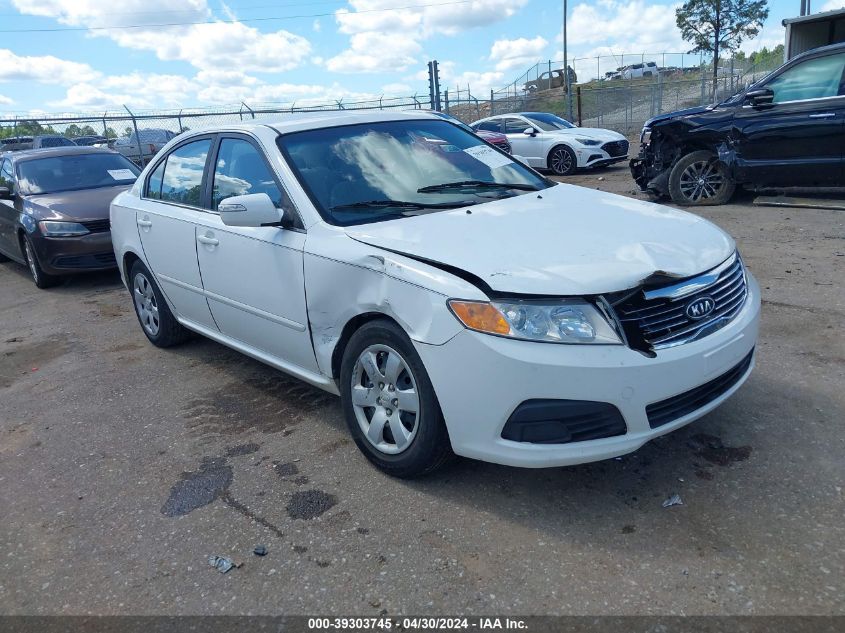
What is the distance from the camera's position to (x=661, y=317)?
2.90m

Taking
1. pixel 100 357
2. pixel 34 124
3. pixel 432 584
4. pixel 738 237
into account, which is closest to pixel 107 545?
pixel 432 584

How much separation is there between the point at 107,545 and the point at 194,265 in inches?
79.6

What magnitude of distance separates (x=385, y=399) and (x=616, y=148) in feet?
46.5

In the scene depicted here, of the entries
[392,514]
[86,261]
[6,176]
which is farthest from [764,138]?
[6,176]

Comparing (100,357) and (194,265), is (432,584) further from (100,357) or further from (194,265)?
(100,357)

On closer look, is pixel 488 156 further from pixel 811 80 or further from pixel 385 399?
pixel 811 80

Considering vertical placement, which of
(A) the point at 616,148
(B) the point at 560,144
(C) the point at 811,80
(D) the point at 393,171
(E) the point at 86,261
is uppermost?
(C) the point at 811,80

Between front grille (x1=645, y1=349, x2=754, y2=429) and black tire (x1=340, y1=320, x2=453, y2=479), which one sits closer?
front grille (x1=645, y1=349, x2=754, y2=429)

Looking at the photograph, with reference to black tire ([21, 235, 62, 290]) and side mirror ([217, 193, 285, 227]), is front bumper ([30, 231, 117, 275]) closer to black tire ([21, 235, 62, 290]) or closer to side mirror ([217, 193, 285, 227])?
black tire ([21, 235, 62, 290])

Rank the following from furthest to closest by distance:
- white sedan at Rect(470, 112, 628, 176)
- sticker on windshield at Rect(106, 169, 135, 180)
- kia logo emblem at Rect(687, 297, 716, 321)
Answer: white sedan at Rect(470, 112, 628, 176)
sticker on windshield at Rect(106, 169, 135, 180)
kia logo emblem at Rect(687, 297, 716, 321)

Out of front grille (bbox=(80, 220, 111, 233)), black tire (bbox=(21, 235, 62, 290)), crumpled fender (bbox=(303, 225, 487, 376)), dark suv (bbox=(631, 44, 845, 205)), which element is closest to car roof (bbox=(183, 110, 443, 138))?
crumpled fender (bbox=(303, 225, 487, 376))

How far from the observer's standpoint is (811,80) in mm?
8727

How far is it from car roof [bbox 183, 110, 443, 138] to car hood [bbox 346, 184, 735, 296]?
0.99m

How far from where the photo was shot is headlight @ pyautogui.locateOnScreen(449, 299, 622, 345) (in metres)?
2.77
